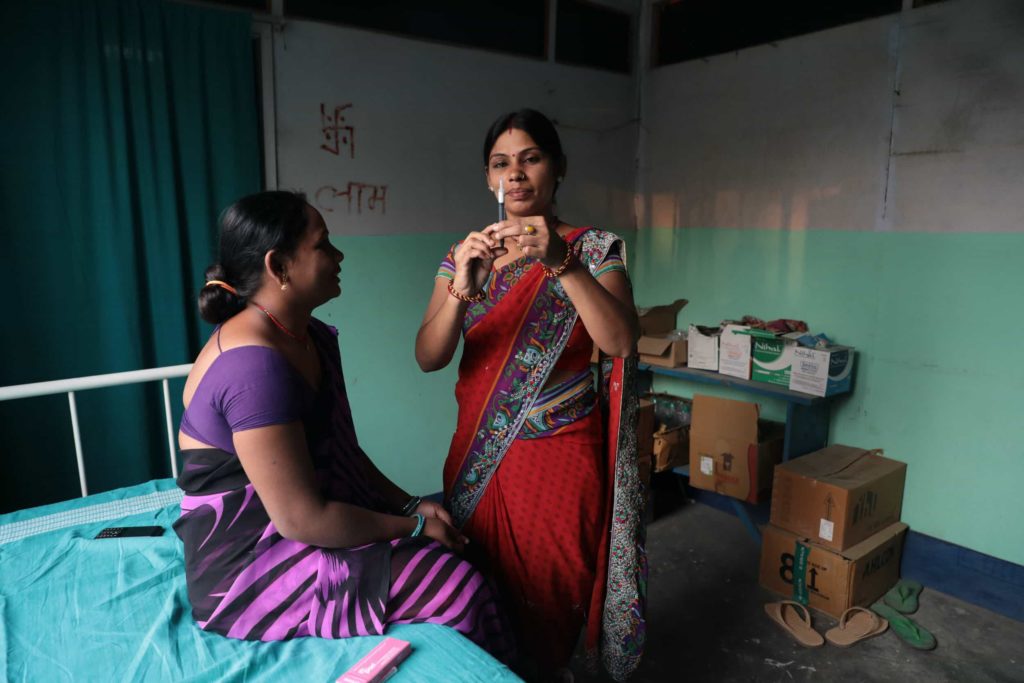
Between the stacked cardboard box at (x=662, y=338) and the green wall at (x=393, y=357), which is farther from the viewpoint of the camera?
the stacked cardboard box at (x=662, y=338)

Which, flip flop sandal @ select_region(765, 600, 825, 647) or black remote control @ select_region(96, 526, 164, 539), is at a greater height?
black remote control @ select_region(96, 526, 164, 539)

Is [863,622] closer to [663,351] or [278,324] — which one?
[663,351]

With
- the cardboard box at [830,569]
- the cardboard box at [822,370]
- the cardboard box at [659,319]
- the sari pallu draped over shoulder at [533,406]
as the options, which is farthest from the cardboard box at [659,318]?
the sari pallu draped over shoulder at [533,406]

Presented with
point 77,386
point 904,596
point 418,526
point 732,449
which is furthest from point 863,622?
point 77,386

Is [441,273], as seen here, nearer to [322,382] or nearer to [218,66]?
[322,382]

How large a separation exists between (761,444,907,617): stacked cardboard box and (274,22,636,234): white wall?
69.5 inches

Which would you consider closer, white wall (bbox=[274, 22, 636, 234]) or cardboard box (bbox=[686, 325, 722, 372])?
white wall (bbox=[274, 22, 636, 234])

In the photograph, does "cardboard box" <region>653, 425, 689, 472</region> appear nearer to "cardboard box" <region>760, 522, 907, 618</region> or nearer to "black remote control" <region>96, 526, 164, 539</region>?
"cardboard box" <region>760, 522, 907, 618</region>

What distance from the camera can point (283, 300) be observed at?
1239 millimetres

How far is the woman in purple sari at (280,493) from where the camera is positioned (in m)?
1.11

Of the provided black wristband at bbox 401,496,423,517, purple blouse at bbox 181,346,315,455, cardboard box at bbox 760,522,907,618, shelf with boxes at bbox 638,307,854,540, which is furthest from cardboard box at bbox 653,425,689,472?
purple blouse at bbox 181,346,315,455

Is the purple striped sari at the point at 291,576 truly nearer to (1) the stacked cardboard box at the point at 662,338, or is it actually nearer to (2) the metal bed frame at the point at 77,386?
(2) the metal bed frame at the point at 77,386

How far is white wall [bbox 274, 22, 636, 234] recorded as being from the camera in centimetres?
265

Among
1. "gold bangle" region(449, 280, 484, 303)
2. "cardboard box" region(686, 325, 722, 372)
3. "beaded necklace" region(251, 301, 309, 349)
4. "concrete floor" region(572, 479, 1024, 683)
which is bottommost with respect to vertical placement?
"concrete floor" region(572, 479, 1024, 683)
